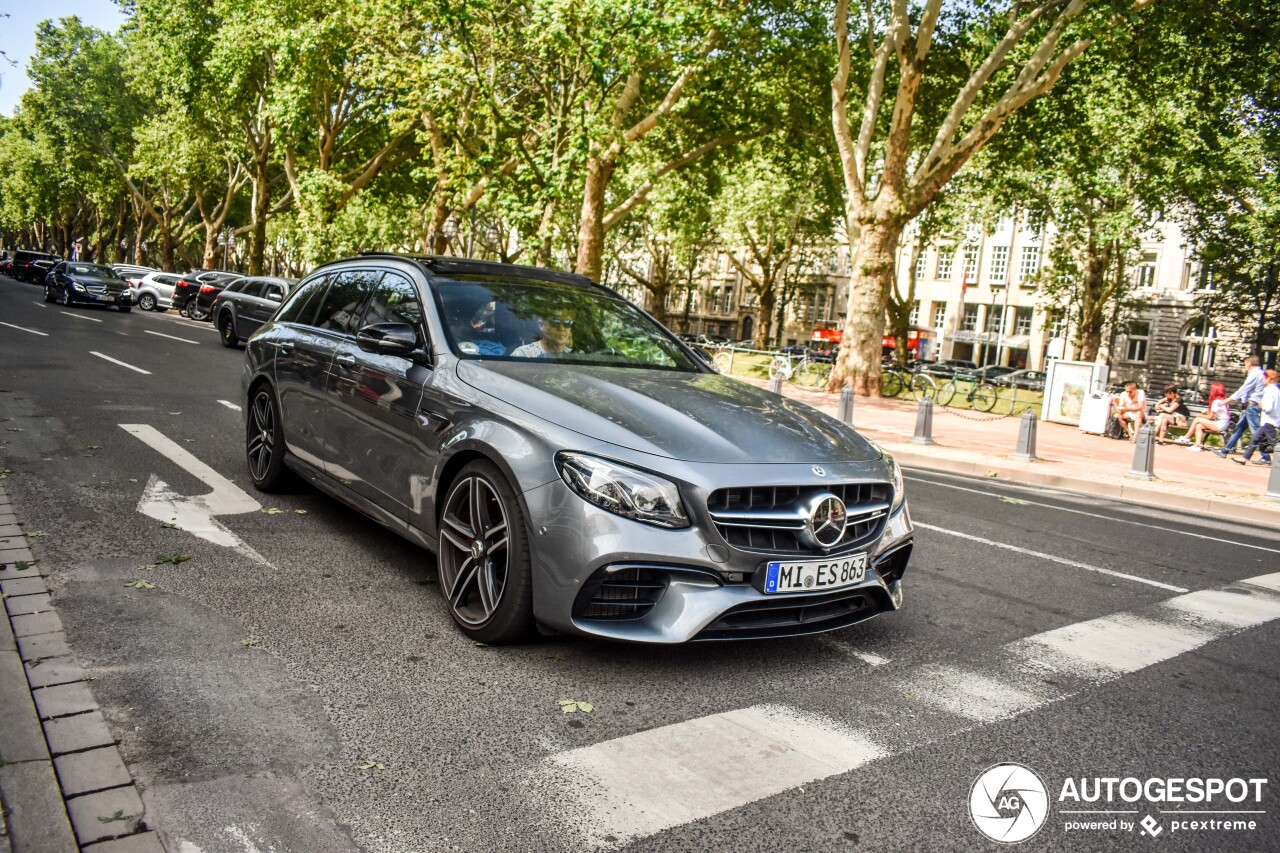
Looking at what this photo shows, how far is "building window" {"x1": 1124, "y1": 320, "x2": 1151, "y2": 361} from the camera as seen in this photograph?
177 ft

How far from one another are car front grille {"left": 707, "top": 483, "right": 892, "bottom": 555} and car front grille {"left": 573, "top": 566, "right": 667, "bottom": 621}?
0.32 meters

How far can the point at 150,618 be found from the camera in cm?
438

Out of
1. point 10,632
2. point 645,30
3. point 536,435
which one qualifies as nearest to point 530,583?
point 536,435

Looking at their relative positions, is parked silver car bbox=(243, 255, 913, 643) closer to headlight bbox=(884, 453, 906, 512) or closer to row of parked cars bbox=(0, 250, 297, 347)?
headlight bbox=(884, 453, 906, 512)

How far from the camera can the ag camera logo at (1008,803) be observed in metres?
3.08

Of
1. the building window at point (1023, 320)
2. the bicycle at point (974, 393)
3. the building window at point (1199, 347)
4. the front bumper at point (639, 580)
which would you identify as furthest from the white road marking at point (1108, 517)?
the building window at point (1023, 320)

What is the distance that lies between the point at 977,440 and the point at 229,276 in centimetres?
2763

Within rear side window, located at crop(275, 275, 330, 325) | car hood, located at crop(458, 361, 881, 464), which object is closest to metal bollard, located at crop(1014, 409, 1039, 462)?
car hood, located at crop(458, 361, 881, 464)

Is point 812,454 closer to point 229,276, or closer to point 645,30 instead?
point 645,30

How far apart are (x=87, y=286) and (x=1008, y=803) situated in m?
34.5

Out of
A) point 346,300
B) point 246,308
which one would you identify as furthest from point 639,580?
point 246,308

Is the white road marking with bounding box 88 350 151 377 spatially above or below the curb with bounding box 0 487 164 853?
above

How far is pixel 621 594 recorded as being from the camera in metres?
3.87

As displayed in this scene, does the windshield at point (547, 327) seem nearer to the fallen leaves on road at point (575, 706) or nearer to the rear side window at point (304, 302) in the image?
the rear side window at point (304, 302)
